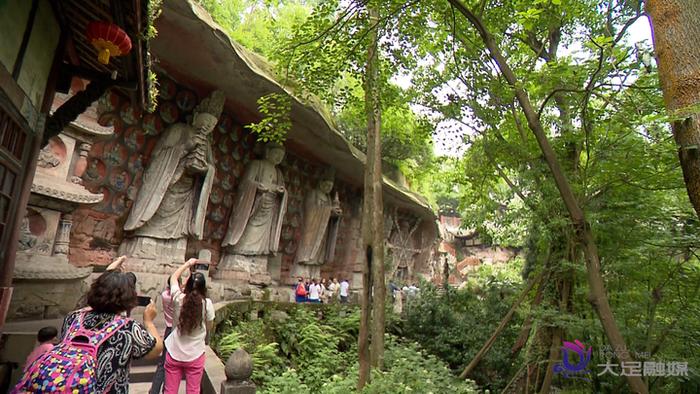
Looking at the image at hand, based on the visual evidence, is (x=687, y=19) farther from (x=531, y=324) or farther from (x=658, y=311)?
(x=531, y=324)

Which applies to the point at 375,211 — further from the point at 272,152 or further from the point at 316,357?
the point at 272,152

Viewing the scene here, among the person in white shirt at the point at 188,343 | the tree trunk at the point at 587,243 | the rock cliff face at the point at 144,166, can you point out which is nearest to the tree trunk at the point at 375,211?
the tree trunk at the point at 587,243

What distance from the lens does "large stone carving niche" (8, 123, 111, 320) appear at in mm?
4680

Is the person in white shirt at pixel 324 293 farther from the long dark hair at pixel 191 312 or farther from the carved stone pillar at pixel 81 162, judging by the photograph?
the long dark hair at pixel 191 312

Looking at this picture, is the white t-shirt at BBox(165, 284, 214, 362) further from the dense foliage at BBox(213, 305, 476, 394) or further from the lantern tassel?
the dense foliage at BBox(213, 305, 476, 394)

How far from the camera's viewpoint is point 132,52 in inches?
124

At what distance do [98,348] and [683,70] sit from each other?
3.12 meters

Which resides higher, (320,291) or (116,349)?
(116,349)

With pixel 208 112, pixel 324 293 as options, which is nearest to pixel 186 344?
pixel 208 112

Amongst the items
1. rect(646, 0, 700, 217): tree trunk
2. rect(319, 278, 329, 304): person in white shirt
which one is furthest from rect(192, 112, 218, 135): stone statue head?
rect(646, 0, 700, 217): tree trunk

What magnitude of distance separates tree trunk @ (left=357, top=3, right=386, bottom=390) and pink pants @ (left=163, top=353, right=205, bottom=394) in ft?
8.84

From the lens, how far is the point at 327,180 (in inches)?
487

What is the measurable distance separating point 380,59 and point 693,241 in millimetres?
4382

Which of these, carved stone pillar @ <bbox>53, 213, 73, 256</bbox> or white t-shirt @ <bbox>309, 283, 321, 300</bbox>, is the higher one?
carved stone pillar @ <bbox>53, 213, 73, 256</bbox>
